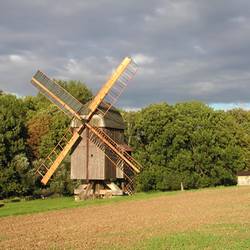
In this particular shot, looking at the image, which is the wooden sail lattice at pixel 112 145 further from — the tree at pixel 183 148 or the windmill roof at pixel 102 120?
the tree at pixel 183 148

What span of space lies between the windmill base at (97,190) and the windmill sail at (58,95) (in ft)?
18.9

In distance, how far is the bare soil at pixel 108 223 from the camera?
1786cm

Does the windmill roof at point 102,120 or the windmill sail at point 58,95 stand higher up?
the windmill sail at point 58,95

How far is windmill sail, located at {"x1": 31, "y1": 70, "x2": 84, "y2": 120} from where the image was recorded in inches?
1640

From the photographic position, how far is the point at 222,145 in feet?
182

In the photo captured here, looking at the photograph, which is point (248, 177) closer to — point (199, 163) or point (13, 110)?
point (199, 163)

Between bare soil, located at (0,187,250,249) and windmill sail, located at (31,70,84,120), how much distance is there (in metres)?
10.5

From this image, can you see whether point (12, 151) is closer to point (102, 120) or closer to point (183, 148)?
point (102, 120)

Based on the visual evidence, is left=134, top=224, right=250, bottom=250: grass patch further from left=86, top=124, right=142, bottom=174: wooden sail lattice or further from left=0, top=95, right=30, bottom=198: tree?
left=0, top=95, right=30, bottom=198: tree

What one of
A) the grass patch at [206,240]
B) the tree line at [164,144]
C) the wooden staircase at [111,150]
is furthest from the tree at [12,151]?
the grass patch at [206,240]

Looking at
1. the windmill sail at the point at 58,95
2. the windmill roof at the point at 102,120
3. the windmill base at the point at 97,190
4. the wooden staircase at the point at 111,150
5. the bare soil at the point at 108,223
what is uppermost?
the windmill sail at the point at 58,95

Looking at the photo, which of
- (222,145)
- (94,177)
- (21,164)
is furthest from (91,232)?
(222,145)

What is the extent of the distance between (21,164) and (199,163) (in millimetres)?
18872

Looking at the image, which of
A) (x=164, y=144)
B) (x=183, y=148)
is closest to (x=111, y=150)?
(x=164, y=144)
